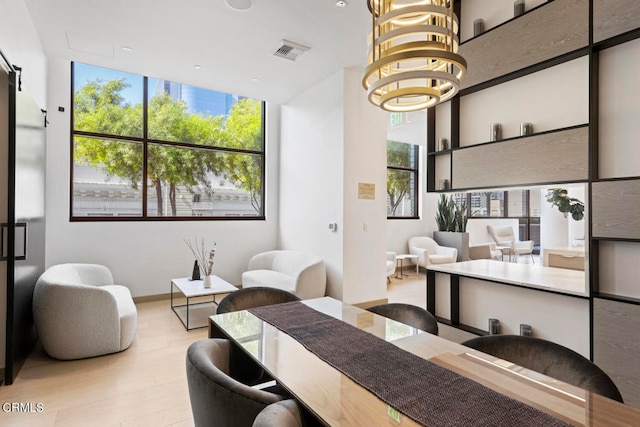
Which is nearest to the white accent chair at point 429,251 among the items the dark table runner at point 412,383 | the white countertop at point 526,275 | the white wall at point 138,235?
the white wall at point 138,235

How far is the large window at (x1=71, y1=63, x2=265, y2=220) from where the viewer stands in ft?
15.8

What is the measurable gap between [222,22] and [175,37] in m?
0.67

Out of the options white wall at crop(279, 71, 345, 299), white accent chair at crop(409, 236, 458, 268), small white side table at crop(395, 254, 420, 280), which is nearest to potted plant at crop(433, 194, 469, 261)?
white accent chair at crop(409, 236, 458, 268)

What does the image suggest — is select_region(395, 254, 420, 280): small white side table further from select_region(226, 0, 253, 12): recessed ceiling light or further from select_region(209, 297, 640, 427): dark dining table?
select_region(209, 297, 640, 427): dark dining table

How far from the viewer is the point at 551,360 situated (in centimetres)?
145

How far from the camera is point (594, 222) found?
2104mm

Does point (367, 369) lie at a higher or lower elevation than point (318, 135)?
lower

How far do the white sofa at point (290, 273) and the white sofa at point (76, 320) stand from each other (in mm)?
1728

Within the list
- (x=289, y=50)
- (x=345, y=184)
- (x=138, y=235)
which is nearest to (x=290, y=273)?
(x=345, y=184)

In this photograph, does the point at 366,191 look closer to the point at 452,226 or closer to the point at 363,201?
the point at 363,201

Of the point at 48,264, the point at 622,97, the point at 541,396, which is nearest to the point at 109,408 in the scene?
the point at 541,396

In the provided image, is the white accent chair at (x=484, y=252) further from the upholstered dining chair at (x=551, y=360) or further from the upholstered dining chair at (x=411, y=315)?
the upholstered dining chair at (x=551, y=360)

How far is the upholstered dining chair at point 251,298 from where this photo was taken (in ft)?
7.54

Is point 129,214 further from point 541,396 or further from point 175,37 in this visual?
point 541,396
